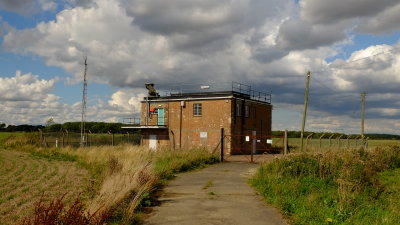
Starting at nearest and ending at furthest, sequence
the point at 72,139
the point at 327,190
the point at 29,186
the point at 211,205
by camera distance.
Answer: the point at 211,205 < the point at 327,190 < the point at 29,186 < the point at 72,139

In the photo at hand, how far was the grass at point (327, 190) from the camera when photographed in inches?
352

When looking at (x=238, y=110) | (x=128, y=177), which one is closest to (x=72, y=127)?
(x=238, y=110)

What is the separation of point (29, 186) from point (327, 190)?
35.4ft

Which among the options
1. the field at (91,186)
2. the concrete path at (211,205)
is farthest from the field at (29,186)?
the concrete path at (211,205)

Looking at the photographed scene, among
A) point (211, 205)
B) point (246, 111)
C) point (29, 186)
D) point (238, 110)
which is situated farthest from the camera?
point (246, 111)

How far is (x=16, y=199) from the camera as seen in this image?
38.2ft

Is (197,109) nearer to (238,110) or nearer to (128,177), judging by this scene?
(238,110)

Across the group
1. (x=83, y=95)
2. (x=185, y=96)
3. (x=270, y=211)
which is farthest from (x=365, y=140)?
(x=270, y=211)

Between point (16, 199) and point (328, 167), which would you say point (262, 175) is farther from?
point (16, 199)

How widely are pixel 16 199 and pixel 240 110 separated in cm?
2626

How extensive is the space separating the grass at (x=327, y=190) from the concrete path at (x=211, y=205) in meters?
0.53

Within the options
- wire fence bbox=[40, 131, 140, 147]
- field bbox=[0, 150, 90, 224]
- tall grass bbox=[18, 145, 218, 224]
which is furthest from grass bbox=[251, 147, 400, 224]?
wire fence bbox=[40, 131, 140, 147]

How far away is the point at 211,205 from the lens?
9.86 meters

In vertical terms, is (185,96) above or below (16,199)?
above
